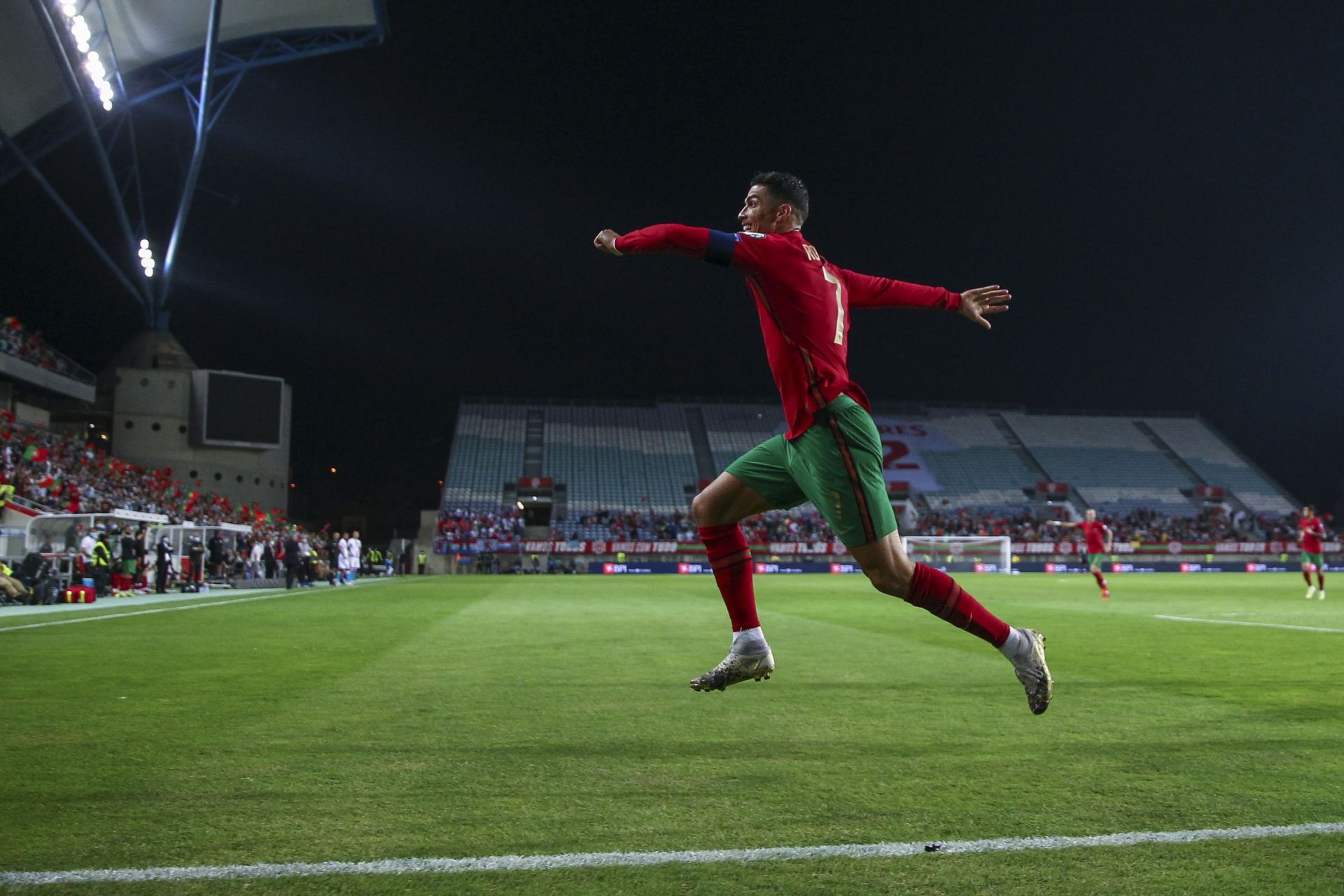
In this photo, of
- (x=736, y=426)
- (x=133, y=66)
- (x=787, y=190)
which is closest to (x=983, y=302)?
(x=787, y=190)

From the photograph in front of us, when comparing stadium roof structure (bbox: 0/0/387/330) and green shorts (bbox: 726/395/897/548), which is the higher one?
stadium roof structure (bbox: 0/0/387/330)

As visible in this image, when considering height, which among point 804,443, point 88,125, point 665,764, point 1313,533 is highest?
point 88,125

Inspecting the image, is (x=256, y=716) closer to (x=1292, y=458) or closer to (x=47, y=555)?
(x=47, y=555)

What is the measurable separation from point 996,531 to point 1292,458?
1212 inches

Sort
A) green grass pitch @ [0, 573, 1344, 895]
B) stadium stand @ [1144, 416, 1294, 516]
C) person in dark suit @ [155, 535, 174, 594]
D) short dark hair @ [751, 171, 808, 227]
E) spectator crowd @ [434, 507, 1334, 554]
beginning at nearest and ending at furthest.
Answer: green grass pitch @ [0, 573, 1344, 895] → short dark hair @ [751, 171, 808, 227] → person in dark suit @ [155, 535, 174, 594] → spectator crowd @ [434, 507, 1334, 554] → stadium stand @ [1144, 416, 1294, 516]

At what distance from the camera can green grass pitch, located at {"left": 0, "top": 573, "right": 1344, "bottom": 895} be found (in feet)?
9.56

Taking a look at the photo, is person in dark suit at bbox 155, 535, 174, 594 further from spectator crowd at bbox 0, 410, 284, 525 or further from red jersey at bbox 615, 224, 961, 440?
red jersey at bbox 615, 224, 961, 440

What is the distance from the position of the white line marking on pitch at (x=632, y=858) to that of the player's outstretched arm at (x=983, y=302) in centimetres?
284

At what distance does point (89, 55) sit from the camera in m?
32.4

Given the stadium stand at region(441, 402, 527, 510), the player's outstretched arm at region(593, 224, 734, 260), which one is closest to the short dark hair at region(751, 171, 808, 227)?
the player's outstretched arm at region(593, 224, 734, 260)

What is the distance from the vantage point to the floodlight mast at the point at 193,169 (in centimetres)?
3462

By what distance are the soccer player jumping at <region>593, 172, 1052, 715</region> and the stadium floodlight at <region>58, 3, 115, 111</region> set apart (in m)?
34.1

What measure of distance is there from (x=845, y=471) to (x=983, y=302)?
1613 millimetres

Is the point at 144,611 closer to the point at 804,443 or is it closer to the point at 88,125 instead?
the point at 804,443
